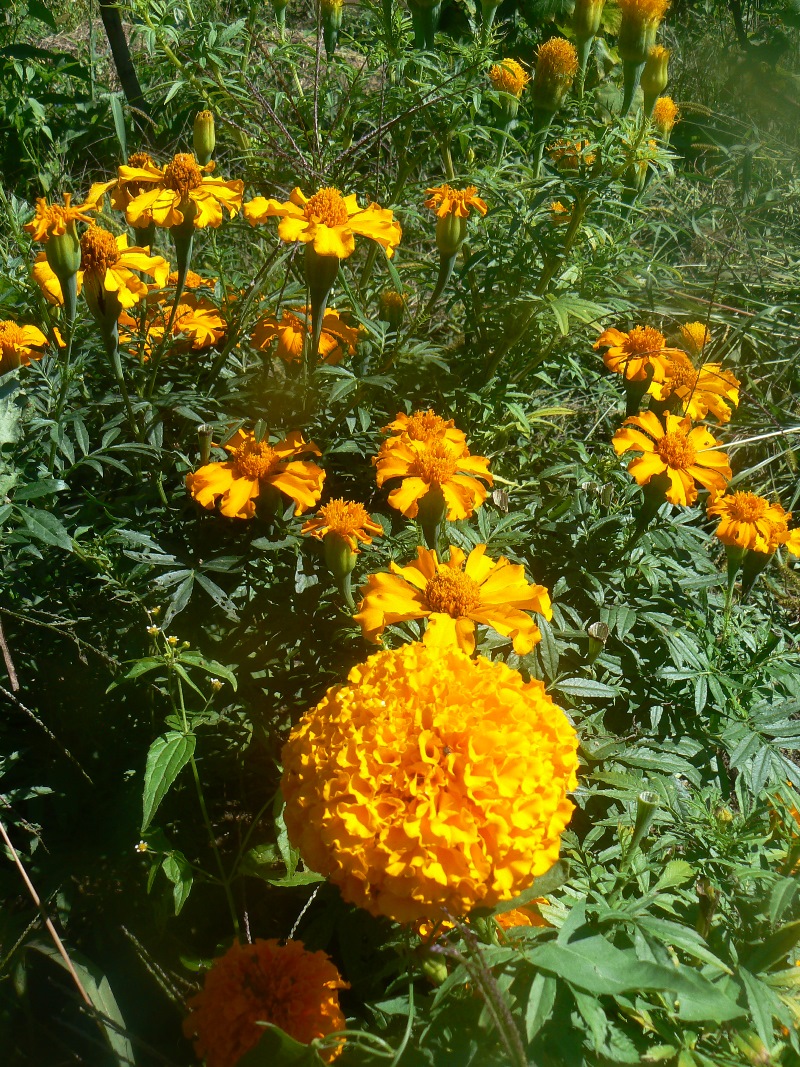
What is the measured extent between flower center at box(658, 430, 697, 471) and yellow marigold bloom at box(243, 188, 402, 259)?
2.09 feet

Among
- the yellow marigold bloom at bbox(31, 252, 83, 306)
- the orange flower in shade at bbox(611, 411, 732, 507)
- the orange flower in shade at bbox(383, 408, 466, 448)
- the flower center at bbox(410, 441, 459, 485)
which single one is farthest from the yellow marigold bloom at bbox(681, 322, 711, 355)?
the yellow marigold bloom at bbox(31, 252, 83, 306)

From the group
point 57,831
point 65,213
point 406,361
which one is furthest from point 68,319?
point 57,831

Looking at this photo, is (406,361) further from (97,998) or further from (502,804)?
(97,998)

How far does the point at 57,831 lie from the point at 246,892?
15.0 inches

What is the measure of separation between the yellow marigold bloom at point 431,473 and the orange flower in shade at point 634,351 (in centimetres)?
50

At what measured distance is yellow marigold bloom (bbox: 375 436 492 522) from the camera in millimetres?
1424

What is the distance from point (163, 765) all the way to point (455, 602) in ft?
1.56

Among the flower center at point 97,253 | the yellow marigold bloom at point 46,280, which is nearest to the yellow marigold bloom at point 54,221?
the flower center at point 97,253

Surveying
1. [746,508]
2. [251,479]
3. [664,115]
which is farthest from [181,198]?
[664,115]

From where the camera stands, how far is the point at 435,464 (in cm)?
143

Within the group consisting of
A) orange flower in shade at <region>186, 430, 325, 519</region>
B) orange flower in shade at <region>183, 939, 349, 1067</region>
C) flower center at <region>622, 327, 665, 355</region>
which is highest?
flower center at <region>622, 327, 665, 355</region>

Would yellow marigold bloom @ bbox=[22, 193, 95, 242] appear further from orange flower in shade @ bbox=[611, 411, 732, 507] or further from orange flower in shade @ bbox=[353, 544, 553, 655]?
orange flower in shade @ bbox=[611, 411, 732, 507]

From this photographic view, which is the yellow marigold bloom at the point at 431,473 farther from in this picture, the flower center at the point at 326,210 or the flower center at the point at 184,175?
the flower center at the point at 184,175

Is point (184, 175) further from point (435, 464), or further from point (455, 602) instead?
point (455, 602)
